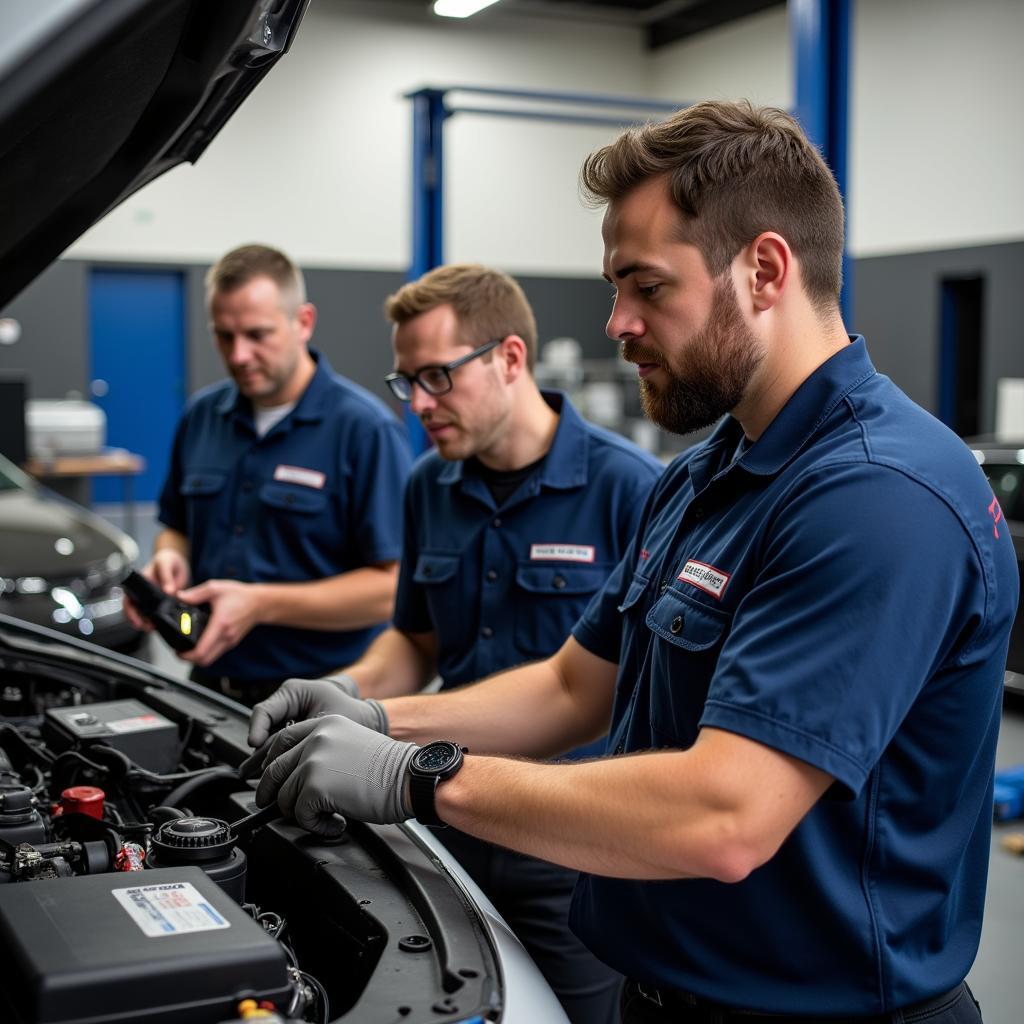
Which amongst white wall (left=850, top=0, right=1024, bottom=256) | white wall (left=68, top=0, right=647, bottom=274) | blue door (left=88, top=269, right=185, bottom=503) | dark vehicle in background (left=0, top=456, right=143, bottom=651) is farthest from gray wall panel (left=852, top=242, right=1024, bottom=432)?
blue door (left=88, top=269, right=185, bottom=503)

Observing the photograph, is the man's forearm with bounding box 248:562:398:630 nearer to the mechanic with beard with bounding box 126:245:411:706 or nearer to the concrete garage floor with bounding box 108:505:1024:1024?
the mechanic with beard with bounding box 126:245:411:706

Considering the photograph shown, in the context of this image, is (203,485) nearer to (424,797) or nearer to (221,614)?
(221,614)

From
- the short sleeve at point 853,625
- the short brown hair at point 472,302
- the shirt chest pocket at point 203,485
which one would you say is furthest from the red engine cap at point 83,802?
the shirt chest pocket at point 203,485

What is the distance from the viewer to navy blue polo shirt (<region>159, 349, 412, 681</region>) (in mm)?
2924

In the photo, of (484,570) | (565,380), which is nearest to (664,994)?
(484,570)

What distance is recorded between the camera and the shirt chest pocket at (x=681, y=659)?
4.16 ft

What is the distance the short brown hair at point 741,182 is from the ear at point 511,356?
938 millimetres

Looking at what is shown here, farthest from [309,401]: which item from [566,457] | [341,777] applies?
[341,777]

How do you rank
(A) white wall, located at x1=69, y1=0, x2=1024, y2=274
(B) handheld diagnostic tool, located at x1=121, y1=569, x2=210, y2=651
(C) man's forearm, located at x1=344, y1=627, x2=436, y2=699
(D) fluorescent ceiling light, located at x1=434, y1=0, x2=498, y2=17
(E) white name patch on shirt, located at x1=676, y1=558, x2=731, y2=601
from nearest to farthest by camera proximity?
1. (E) white name patch on shirt, located at x1=676, y1=558, x2=731, y2=601
2. (C) man's forearm, located at x1=344, y1=627, x2=436, y2=699
3. (B) handheld diagnostic tool, located at x1=121, y1=569, x2=210, y2=651
4. (D) fluorescent ceiling light, located at x1=434, y1=0, x2=498, y2=17
5. (A) white wall, located at x1=69, y1=0, x2=1024, y2=274

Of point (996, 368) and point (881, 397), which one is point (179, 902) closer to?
point (881, 397)

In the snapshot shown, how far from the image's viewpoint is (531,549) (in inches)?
87.1

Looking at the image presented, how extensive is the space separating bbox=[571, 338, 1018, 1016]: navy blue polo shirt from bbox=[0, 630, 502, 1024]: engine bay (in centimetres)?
25

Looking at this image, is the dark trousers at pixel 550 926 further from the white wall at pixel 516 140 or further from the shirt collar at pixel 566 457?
the white wall at pixel 516 140

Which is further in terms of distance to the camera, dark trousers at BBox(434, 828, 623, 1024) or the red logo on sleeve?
dark trousers at BBox(434, 828, 623, 1024)
